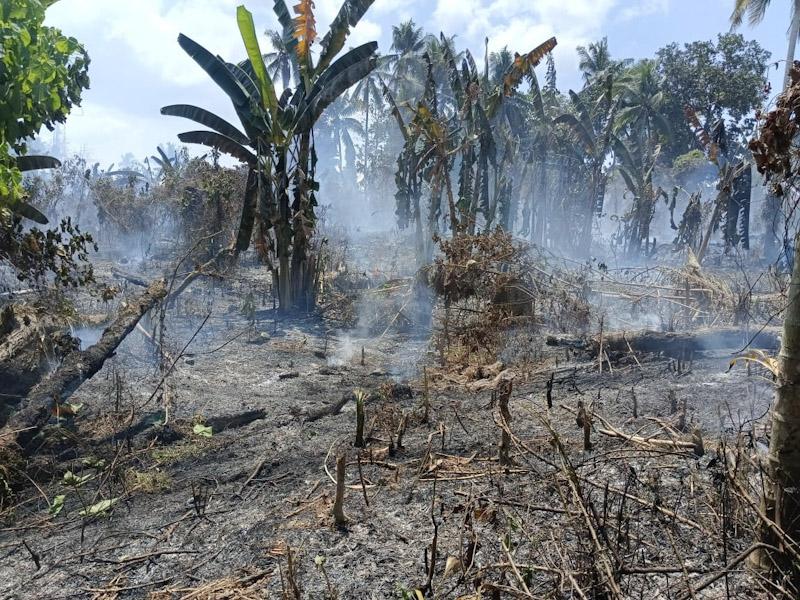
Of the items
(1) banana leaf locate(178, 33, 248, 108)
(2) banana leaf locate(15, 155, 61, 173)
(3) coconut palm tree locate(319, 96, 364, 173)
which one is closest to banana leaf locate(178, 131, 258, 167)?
(1) banana leaf locate(178, 33, 248, 108)

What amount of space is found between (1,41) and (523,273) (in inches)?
319

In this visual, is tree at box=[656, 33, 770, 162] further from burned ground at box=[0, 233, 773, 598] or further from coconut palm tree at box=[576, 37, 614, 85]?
burned ground at box=[0, 233, 773, 598]

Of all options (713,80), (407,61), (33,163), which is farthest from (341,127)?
(33,163)

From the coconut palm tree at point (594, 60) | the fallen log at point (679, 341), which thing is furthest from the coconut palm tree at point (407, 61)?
the fallen log at point (679, 341)

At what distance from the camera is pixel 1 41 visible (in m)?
4.30

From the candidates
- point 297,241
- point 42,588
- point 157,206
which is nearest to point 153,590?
point 42,588

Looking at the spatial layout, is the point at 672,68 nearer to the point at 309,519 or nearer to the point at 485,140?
the point at 485,140

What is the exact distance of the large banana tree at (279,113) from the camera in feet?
38.7

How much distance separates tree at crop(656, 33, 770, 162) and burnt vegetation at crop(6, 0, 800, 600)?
11884mm

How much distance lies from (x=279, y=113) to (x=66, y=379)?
791 cm

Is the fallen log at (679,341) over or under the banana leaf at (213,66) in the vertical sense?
under

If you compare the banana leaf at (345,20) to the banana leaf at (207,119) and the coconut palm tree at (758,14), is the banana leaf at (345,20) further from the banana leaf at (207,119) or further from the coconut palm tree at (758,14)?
the coconut palm tree at (758,14)

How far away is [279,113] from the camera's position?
12344mm

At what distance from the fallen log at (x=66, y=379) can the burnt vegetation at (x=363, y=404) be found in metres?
0.03
